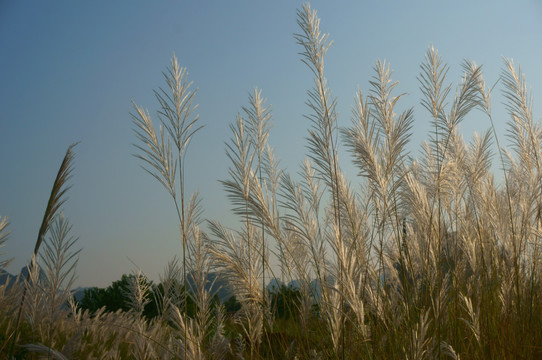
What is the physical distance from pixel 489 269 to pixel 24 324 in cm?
381

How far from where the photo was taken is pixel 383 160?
2695 millimetres

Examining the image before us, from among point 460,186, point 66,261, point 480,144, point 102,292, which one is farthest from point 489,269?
point 102,292

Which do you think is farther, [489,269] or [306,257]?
[489,269]

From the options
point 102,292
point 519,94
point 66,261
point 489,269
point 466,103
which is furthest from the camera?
point 102,292

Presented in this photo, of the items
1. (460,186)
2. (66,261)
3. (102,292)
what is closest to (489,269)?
(460,186)

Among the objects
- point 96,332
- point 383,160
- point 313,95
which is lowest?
point 96,332

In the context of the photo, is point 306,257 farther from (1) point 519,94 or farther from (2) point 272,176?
(1) point 519,94

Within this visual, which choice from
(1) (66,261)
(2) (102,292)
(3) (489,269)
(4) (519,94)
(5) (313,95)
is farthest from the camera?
(2) (102,292)

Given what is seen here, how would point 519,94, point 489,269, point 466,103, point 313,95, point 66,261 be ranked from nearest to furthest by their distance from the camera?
point 66,261 < point 313,95 < point 466,103 < point 489,269 < point 519,94

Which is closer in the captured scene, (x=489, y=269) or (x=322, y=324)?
(x=322, y=324)

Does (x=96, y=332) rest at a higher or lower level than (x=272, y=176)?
lower

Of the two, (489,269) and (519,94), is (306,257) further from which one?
(519,94)

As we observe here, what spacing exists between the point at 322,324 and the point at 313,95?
1.44 metres

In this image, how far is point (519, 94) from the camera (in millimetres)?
3855
